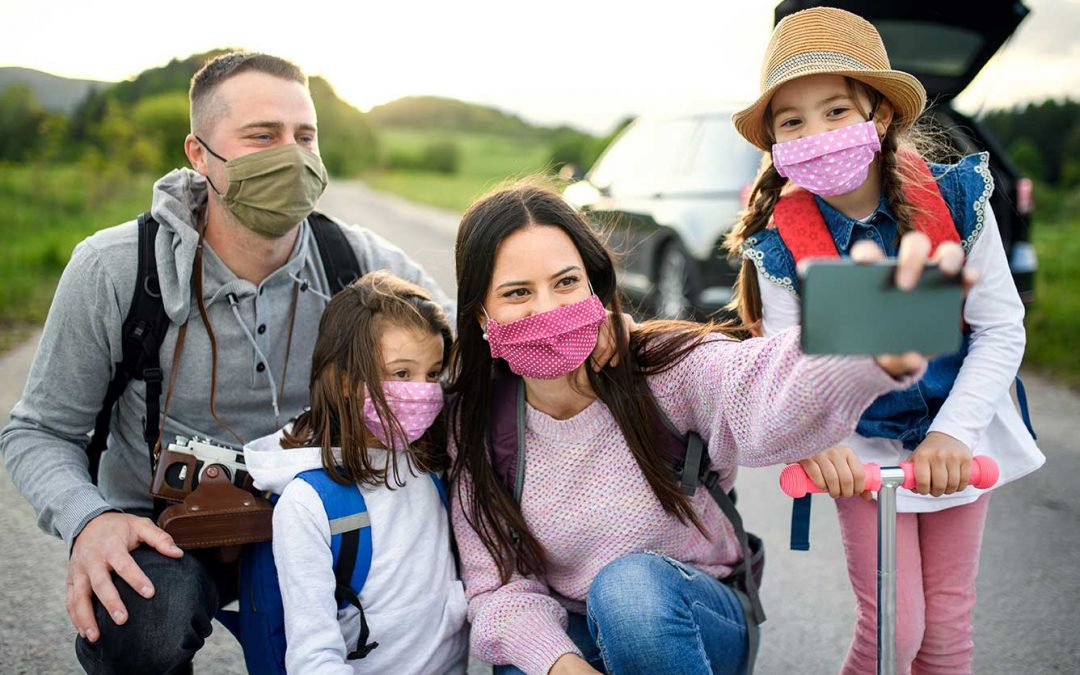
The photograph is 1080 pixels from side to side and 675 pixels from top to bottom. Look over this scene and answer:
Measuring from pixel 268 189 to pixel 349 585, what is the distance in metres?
1.30

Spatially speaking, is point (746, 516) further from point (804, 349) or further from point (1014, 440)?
point (804, 349)

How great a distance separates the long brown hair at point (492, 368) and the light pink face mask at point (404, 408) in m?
0.11

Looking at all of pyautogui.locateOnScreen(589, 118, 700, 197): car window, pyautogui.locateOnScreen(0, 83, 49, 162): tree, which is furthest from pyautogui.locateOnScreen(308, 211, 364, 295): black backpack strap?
pyautogui.locateOnScreen(0, 83, 49, 162): tree

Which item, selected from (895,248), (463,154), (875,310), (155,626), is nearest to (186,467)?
(155,626)

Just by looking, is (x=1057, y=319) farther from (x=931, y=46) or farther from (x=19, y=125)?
(x=19, y=125)

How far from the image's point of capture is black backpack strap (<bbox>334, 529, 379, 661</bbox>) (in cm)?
227

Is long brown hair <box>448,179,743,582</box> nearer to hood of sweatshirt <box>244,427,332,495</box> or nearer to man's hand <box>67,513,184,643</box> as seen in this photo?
hood of sweatshirt <box>244,427,332,495</box>

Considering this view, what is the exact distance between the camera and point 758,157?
6.59 m

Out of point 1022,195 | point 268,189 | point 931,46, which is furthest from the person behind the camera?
point 1022,195

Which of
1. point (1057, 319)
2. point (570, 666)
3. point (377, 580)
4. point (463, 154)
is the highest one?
point (377, 580)

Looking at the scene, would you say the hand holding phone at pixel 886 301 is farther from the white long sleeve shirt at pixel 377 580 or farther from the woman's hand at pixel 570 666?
the white long sleeve shirt at pixel 377 580

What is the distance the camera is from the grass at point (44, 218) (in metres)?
9.50

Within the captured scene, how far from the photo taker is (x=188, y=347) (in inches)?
109

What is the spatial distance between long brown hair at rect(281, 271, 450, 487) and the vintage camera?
163mm
